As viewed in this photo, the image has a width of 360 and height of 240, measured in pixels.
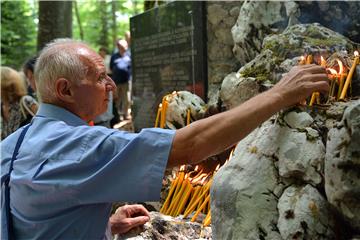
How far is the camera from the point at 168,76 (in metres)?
6.56

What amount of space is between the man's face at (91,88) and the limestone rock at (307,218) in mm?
964

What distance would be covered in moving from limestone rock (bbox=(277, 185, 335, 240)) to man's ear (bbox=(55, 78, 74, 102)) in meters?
1.07

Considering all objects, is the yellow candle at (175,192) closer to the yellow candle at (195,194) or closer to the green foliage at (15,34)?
the yellow candle at (195,194)

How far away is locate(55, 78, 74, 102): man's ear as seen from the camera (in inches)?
79.7

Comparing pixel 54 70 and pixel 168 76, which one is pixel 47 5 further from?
pixel 54 70

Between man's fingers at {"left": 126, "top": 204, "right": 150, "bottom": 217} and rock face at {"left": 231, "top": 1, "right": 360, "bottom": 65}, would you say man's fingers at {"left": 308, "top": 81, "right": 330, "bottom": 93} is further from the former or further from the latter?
rock face at {"left": 231, "top": 1, "right": 360, "bottom": 65}

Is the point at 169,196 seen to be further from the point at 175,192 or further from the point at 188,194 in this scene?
the point at 188,194

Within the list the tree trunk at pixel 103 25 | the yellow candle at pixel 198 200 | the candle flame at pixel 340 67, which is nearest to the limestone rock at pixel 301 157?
the candle flame at pixel 340 67

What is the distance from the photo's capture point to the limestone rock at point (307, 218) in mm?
1927

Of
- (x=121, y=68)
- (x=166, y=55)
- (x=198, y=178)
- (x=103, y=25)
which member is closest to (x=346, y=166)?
(x=198, y=178)

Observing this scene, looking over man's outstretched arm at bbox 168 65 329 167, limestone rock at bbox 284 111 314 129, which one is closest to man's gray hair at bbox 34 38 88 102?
man's outstretched arm at bbox 168 65 329 167

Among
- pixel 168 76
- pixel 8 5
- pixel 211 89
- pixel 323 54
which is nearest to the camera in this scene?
pixel 323 54

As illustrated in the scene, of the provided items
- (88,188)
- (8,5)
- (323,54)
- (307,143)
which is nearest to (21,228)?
(88,188)

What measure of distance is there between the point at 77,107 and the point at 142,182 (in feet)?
1.63
